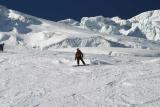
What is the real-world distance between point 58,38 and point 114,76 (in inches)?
4335

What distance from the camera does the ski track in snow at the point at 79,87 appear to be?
1572 centimetres

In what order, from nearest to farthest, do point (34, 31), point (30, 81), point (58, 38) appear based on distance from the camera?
point (30, 81) → point (58, 38) → point (34, 31)

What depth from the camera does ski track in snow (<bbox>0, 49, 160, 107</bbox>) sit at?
51.6 feet

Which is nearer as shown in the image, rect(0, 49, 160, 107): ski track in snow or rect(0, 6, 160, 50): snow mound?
rect(0, 49, 160, 107): ski track in snow

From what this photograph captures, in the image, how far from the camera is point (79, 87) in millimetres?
18438

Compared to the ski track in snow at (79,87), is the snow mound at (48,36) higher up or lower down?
higher up

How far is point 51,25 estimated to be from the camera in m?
156

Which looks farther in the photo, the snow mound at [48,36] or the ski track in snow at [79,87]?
the snow mound at [48,36]

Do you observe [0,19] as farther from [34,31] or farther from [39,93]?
[39,93]

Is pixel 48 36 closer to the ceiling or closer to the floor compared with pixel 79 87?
closer to the ceiling

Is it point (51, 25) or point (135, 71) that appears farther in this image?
point (51, 25)

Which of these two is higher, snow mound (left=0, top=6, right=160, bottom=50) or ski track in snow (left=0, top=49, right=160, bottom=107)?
snow mound (left=0, top=6, right=160, bottom=50)

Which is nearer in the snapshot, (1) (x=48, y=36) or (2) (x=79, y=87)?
(2) (x=79, y=87)

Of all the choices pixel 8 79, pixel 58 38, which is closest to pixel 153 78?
pixel 8 79
